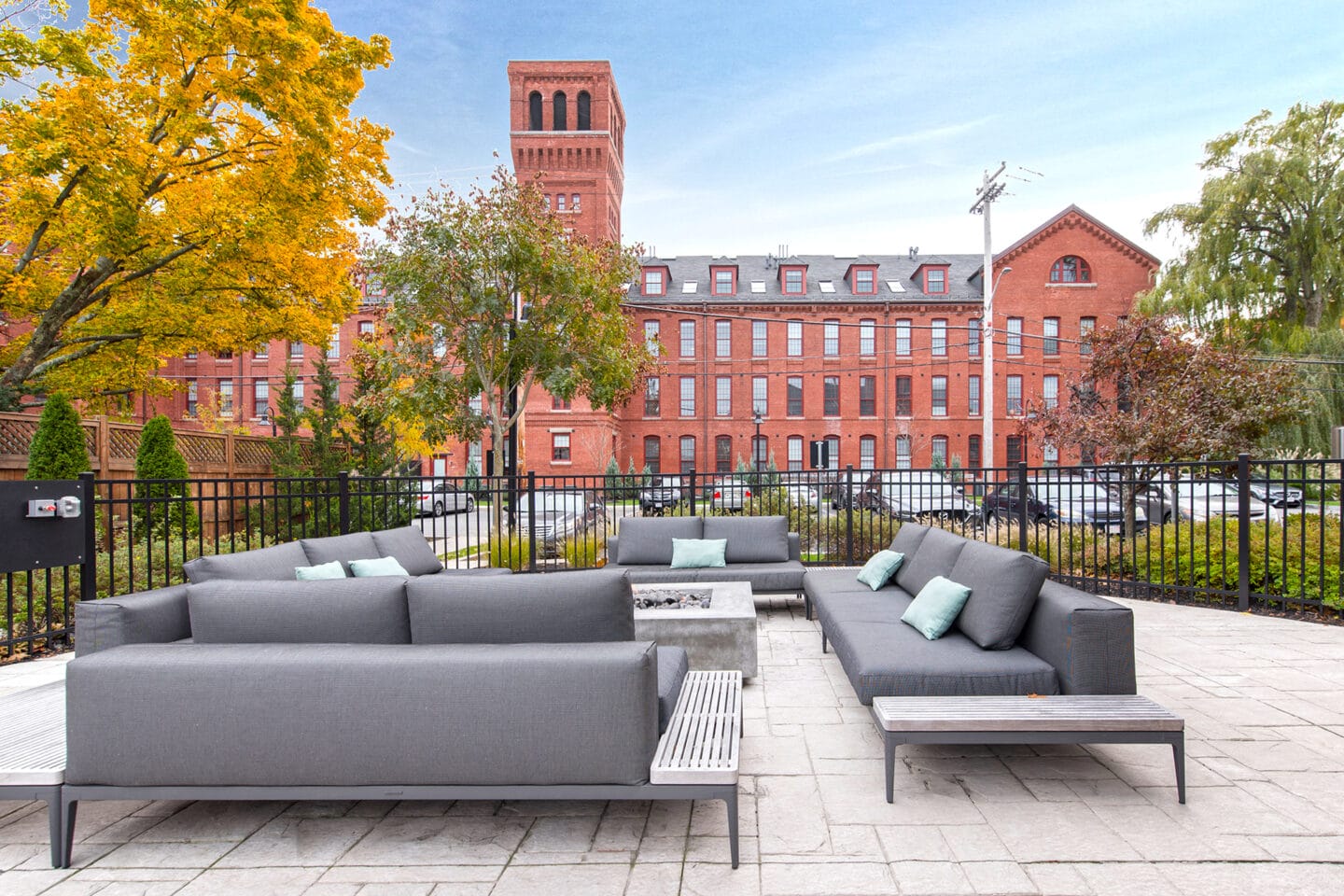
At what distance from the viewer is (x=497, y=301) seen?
1227 cm

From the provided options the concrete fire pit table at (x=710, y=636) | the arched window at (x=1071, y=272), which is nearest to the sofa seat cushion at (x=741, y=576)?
the concrete fire pit table at (x=710, y=636)

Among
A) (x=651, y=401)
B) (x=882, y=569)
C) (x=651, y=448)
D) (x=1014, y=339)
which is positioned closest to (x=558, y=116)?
(x=651, y=401)

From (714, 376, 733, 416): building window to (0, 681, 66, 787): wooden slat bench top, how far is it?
33.8 m

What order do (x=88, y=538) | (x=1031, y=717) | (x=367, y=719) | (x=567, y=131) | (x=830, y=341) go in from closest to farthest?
(x=367, y=719) → (x=1031, y=717) → (x=88, y=538) → (x=567, y=131) → (x=830, y=341)

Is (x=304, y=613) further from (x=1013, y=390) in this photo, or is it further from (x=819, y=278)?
(x=1013, y=390)

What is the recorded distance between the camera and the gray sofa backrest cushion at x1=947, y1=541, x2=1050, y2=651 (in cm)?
362

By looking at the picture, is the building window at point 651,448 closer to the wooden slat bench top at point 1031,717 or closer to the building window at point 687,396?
the building window at point 687,396

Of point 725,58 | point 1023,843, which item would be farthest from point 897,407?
point 1023,843

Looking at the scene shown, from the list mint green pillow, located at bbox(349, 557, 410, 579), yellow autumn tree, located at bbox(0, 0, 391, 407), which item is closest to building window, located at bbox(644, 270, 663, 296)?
yellow autumn tree, located at bbox(0, 0, 391, 407)

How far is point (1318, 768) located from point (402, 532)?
6362 mm

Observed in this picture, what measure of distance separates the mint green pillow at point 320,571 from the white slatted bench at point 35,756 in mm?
1458

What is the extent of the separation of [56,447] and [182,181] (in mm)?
4468

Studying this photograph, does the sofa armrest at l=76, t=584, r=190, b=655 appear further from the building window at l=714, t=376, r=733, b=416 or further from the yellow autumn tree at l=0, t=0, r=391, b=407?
the building window at l=714, t=376, r=733, b=416

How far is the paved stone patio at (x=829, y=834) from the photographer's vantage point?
245 centimetres
